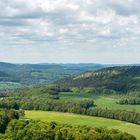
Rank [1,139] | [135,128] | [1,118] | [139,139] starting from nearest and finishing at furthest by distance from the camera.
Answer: [1,139]
[139,139]
[1,118]
[135,128]

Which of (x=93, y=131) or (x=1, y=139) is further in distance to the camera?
(x=93, y=131)

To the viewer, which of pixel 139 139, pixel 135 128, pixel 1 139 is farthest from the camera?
pixel 135 128

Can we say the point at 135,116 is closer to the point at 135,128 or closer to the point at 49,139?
the point at 135,128

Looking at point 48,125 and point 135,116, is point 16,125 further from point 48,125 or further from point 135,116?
point 135,116

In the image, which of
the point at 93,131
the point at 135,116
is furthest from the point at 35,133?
the point at 135,116

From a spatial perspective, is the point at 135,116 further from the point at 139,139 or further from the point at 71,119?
the point at 139,139

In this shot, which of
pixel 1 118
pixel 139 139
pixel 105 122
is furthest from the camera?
pixel 105 122

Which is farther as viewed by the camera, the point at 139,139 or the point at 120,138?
the point at 139,139

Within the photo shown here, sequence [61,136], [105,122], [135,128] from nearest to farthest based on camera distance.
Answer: [61,136] → [135,128] → [105,122]

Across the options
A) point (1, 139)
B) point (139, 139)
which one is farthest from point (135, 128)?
point (1, 139)
